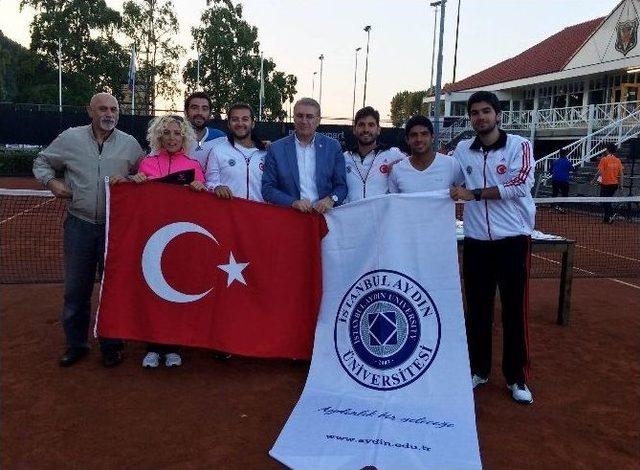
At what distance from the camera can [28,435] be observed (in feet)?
11.6

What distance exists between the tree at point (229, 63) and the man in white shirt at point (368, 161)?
4062 centimetres

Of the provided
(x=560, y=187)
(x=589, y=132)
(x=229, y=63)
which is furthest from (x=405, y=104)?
(x=560, y=187)

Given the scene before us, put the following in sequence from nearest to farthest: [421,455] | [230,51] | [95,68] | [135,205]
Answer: [421,455], [135,205], [230,51], [95,68]

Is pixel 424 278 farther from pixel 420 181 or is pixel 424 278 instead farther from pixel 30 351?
pixel 30 351

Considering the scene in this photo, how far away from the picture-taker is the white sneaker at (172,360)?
4.74 metres

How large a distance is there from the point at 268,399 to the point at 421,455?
1.31 meters

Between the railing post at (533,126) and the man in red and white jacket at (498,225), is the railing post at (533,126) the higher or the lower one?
the higher one

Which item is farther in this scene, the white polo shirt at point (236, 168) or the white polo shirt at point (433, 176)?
the white polo shirt at point (236, 168)

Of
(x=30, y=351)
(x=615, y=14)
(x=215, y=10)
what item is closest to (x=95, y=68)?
(x=215, y=10)

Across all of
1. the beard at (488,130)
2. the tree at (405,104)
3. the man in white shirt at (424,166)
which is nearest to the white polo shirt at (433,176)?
the man in white shirt at (424,166)

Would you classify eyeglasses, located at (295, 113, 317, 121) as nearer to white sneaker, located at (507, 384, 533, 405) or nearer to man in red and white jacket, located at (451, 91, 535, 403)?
man in red and white jacket, located at (451, 91, 535, 403)

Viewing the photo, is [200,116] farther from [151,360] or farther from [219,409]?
[219,409]

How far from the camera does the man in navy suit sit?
14.9 ft

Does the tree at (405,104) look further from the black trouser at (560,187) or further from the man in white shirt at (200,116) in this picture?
the man in white shirt at (200,116)
